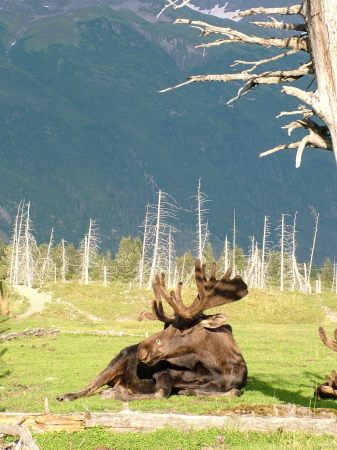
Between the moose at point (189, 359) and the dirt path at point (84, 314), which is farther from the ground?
the dirt path at point (84, 314)

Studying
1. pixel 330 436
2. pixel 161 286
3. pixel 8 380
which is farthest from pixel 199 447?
pixel 8 380

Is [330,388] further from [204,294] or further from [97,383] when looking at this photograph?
[97,383]

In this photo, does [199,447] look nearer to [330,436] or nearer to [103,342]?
[330,436]

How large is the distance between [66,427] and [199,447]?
2.32m

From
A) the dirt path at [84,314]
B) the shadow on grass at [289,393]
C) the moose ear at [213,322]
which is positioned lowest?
the shadow on grass at [289,393]

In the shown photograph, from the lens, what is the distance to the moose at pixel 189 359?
16.3 m

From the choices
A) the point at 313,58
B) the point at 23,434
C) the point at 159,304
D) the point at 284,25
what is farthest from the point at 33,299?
the point at 313,58

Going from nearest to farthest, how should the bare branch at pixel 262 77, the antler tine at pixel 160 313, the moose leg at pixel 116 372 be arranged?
1. the bare branch at pixel 262 77
2. the moose leg at pixel 116 372
3. the antler tine at pixel 160 313

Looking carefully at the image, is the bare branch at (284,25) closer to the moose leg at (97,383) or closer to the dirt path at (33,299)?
the moose leg at (97,383)

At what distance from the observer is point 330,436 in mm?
12133

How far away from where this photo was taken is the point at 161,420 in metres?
12.8

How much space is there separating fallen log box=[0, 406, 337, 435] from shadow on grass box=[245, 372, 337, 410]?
8.72ft

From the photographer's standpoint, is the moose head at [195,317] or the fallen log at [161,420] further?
the moose head at [195,317]

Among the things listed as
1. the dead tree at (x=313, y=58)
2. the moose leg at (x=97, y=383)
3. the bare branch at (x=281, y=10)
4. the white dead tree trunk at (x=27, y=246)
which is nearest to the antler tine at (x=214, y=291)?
the moose leg at (x=97, y=383)
